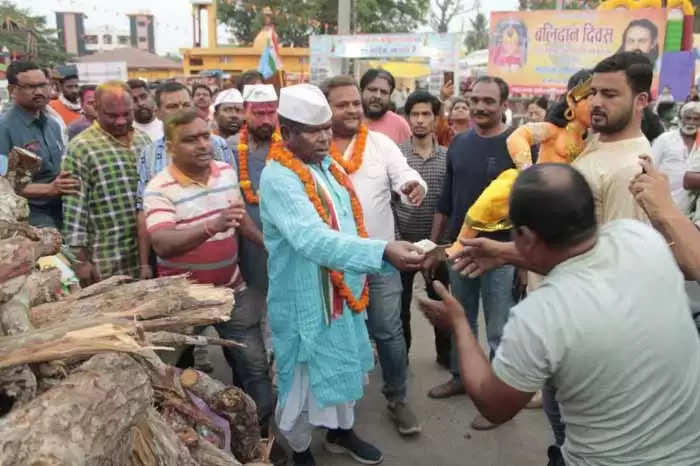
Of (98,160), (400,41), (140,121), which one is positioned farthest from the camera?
(400,41)

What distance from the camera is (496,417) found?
64.9 inches

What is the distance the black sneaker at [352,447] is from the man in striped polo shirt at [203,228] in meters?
0.39

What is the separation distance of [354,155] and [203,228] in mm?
1009

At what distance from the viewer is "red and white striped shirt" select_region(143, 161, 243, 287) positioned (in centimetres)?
298

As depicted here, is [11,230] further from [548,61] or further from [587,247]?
[548,61]

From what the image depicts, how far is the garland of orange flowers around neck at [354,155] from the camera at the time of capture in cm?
331

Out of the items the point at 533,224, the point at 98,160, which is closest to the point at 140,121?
the point at 98,160

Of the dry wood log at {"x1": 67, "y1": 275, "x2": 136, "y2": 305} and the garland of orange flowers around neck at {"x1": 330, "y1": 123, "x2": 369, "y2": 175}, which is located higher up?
the garland of orange flowers around neck at {"x1": 330, "y1": 123, "x2": 369, "y2": 175}

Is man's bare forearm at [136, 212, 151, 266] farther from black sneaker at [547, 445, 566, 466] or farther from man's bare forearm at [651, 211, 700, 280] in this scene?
man's bare forearm at [651, 211, 700, 280]

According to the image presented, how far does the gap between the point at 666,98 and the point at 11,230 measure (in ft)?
32.6

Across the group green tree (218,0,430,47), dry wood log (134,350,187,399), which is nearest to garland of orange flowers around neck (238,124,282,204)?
dry wood log (134,350,187,399)

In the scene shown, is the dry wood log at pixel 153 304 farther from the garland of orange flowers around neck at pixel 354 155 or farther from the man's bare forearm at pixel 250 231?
the garland of orange flowers around neck at pixel 354 155

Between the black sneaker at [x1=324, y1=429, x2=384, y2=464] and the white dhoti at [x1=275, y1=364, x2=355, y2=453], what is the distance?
0.90 feet

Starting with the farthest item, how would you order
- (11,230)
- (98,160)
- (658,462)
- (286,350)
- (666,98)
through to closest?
(666,98)
(98,160)
(286,350)
(11,230)
(658,462)
